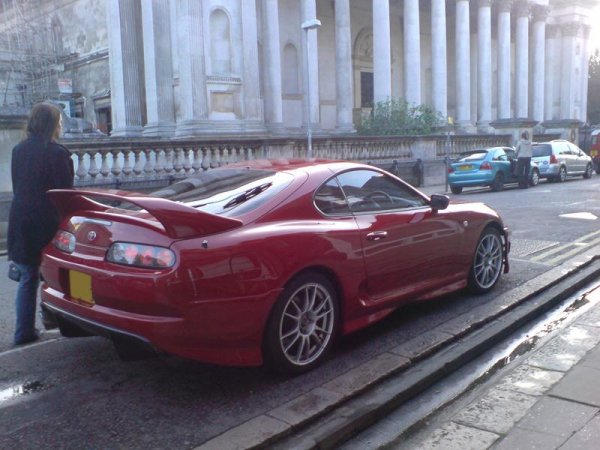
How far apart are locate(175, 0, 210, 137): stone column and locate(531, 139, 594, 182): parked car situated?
12.4 m

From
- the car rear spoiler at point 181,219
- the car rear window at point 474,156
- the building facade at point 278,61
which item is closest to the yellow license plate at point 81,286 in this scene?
the car rear spoiler at point 181,219

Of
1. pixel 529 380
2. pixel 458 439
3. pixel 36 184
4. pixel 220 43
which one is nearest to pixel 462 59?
pixel 220 43

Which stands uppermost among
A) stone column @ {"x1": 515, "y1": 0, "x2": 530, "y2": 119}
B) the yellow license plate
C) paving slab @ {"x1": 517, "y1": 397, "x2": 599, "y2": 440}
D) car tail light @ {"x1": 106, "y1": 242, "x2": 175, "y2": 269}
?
stone column @ {"x1": 515, "y1": 0, "x2": 530, "y2": 119}

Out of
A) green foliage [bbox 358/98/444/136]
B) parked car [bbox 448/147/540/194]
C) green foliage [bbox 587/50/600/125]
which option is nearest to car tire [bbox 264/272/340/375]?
parked car [bbox 448/147/540/194]

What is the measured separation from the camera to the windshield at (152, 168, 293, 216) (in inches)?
166

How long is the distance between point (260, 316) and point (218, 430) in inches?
29.2

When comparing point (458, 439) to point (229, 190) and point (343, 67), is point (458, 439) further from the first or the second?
point (343, 67)

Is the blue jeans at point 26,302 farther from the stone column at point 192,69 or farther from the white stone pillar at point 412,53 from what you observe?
the white stone pillar at point 412,53

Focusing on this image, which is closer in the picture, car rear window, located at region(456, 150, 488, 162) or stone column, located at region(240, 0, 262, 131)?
car rear window, located at region(456, 150, 488, 162)

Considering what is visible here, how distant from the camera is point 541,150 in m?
23.5

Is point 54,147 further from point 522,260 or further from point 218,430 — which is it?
point 522,260

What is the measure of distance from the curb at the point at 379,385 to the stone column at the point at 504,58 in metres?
35.3

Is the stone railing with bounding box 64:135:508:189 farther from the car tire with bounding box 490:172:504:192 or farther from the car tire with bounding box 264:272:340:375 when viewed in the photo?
the car tire with bounding box 264:272:340:375

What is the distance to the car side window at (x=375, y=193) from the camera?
Result: 4895 mm
